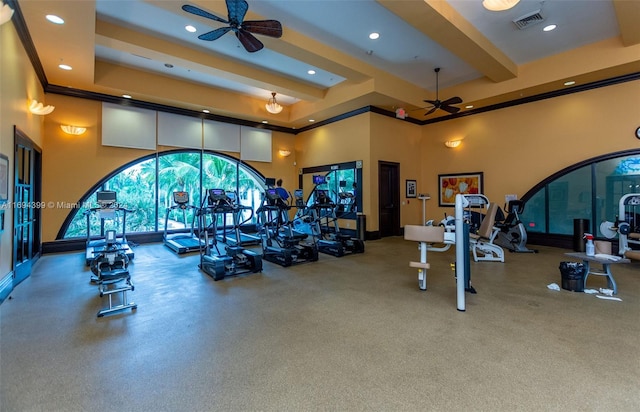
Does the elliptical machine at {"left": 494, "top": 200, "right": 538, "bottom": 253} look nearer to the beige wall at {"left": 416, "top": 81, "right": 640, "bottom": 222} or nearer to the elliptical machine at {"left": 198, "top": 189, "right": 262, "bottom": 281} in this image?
the beige wall at {"left": 416, "top": 81, "right": 640, "bottom": 222}

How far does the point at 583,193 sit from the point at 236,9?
28.6ft

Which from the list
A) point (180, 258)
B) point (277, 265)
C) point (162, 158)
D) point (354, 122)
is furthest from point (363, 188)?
point (162, 158)

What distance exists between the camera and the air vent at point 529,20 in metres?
5.26

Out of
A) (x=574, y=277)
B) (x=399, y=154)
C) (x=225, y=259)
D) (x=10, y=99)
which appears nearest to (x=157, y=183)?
(x=10, y=99)

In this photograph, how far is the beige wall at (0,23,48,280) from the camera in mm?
3729

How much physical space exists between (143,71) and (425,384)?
9.16m

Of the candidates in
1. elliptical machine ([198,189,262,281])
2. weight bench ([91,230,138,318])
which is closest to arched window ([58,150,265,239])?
elliptical machine ([198,189,262,281])

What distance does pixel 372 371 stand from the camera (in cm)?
223

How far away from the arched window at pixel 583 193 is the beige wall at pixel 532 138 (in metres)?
0.22

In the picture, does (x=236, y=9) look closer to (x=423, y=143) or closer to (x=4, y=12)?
(x=4, y=12)

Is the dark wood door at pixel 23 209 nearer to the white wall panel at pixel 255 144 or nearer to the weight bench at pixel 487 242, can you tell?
the white wall panel at pixel 255 144

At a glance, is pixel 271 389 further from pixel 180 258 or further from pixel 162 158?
pixel 162 158

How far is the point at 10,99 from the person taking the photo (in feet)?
13.3

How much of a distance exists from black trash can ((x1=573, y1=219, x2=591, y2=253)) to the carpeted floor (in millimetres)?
2565
